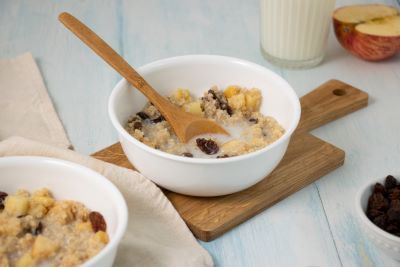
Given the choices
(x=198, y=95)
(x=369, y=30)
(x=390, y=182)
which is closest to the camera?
(x=390, y=182)

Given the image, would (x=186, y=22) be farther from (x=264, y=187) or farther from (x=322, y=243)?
(x=322, y=243)

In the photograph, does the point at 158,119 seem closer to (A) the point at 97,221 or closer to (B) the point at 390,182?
(A) the point at 97,221

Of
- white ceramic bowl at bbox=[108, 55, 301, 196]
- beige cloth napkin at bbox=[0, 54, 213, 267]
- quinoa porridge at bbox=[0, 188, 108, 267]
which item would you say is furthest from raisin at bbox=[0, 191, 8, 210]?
white ceramic bowl at bbox=[108, 55, 301, 196]

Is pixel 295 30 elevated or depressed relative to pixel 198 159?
depressed

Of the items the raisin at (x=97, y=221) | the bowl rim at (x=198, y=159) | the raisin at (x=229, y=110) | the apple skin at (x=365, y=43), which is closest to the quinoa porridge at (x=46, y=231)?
the raisin at (x=97, y=221)

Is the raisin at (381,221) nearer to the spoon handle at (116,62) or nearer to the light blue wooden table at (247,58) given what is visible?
the light blue wooden table at (247,58)

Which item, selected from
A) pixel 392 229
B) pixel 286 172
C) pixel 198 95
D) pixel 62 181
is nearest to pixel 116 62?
pixel 198 95

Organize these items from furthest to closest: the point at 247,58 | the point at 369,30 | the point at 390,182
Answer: the point at 247,58
the point at 369,30
the point at 390,182
